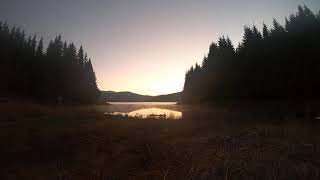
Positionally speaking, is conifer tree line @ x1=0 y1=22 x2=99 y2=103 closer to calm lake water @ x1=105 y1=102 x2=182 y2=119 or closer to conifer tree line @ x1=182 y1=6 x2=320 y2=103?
calm lake water @ x1=105 y1=102 x2=182 y2=119

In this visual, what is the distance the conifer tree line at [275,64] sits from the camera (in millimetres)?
38312

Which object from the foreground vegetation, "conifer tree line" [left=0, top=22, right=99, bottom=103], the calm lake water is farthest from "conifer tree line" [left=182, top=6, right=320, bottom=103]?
"conifer tree line" [left=0, top=22, right=99, bottom=103]

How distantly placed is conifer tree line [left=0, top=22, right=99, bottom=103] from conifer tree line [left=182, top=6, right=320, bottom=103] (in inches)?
1272

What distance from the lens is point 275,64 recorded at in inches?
1690

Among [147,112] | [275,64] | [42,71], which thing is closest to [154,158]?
[275,64]

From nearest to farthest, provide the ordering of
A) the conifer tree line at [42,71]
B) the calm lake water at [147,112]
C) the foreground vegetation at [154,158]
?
the foreground vegetation at [154,158]
the calm lake water at [147,112]
the conifer tree line at [42,71]

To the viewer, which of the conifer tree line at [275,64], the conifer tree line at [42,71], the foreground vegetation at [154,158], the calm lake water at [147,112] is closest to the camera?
the foreground vegetation at [154,158]

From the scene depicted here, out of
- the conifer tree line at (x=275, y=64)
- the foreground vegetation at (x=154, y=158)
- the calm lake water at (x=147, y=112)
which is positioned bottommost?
the foreground vegetation at (x=154, y=158)

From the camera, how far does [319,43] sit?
38562 mm

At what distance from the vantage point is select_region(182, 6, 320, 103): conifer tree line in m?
38.3

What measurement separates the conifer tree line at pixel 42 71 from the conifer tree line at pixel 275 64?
32.3m

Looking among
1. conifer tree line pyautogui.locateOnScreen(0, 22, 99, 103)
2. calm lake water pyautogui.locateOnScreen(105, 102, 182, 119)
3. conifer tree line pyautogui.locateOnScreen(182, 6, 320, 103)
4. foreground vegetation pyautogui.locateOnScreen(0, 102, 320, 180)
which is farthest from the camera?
conifer tree line pyautogui.locateOnScreen(0, 22, 99, 103)

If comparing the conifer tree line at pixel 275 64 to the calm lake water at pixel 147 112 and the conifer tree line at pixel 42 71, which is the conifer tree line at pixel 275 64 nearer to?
the calm lake water at pixel 147 112

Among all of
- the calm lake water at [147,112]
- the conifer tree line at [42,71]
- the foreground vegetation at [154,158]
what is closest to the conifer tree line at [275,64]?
the calm lake water at [147,112]
